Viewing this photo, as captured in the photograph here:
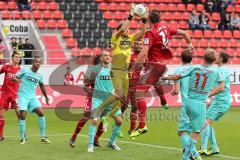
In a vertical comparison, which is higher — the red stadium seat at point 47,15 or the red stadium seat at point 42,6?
the red stadium seat at point 42,6

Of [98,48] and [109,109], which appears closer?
[109,109]

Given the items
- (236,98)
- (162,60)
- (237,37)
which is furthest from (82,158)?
(237,37)

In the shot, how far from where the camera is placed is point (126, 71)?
1453cm

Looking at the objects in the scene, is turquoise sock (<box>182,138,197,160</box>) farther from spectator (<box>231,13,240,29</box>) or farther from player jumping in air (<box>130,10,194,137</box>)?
spectator (<box>231,13,240,29</box>)

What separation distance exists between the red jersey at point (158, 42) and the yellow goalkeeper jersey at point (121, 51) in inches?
39.0

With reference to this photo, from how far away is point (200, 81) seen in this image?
11.1 metres

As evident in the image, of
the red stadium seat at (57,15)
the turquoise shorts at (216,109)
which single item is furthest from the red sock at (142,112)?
the red stadium seat at (57,15)

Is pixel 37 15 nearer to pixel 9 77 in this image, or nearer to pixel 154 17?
pixel 9 77

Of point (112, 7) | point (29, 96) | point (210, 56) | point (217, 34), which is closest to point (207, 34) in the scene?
point (217, 34)

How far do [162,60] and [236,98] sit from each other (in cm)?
1624

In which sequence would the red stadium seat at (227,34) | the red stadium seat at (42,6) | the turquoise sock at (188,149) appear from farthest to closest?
the red stadium seat at (227,34)
the red stadium seat at (42,6)
the turquoise sock at (188,149)

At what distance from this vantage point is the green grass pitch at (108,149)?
41.3 ft

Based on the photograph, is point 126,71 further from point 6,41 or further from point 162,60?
point 6,41

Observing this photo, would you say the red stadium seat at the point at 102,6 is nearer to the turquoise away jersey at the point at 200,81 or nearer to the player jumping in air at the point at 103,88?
the player jumping in air at the point at 103,88
